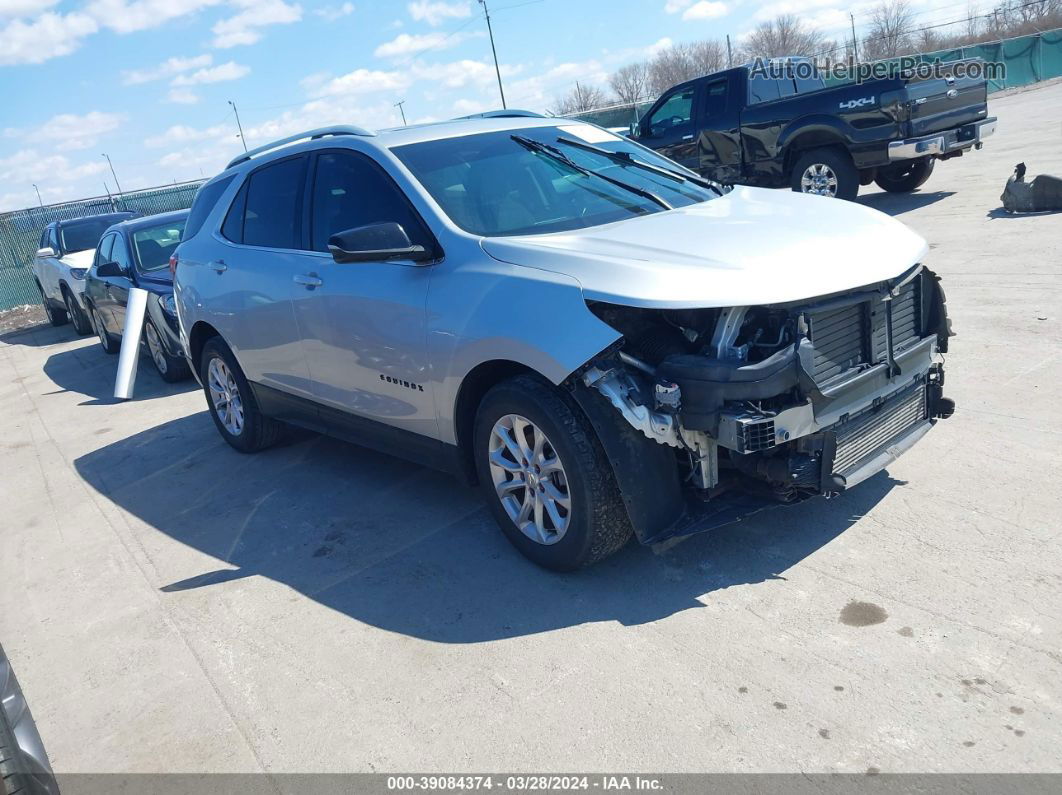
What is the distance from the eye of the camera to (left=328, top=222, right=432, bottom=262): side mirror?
412 centimetres

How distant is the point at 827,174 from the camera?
38.0 feet

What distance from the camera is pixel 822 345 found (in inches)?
140

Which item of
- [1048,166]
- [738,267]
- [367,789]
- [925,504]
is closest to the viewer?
[367,789]

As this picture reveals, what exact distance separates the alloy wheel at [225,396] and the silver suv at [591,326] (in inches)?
49.4

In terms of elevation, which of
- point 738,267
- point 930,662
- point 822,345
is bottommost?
point 930,662

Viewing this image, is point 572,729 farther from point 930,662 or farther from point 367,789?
point 930,662

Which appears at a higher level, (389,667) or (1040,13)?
(1040,13)

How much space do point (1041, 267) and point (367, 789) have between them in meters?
7.10

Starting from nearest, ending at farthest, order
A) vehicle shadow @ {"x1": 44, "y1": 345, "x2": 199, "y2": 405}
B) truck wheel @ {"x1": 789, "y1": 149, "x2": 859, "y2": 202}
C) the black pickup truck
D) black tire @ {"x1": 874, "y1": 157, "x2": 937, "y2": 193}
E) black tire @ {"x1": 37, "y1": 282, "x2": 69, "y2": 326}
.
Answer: vehicle shadow @ {"x1": 44, "y1": 345, "x2": 199, "y2": 405}
the black pickup truck
truck wheel @ {"x1": 789, "y1": 149, "x2": 859, "y2": 202}
black tire @ {"x1": 874, "y1": 157, "x2": 937, "y2": 193}
black tire @ {"x1": 37, "y1": 282, "x2": 69, "y2": 326}

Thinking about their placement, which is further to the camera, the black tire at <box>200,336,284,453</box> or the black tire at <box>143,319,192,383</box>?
the black tire at <box>143,319,192,383</box>

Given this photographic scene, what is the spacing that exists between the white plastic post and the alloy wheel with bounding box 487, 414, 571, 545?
254 inches

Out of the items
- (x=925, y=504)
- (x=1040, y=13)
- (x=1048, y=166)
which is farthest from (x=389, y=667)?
(x=1040, y=13)

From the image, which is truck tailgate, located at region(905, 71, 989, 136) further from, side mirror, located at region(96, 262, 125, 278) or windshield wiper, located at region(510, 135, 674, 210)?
side mirror, located at region(96, 262, 125, 278)

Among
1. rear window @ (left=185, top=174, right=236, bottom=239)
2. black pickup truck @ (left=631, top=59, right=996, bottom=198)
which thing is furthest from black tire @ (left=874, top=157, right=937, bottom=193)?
rear window @ (left=185, top=174, right=236, bottom=239)
